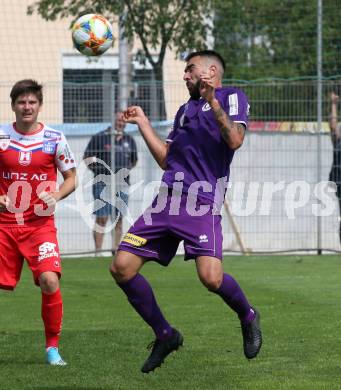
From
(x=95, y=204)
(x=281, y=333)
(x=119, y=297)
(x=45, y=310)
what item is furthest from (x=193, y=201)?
(x=95, y=204)

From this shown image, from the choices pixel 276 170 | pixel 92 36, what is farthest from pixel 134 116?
pixel 276 170

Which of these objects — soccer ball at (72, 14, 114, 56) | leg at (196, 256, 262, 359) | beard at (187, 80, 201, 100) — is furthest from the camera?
soccer ball at (72, 14, 114, 56)

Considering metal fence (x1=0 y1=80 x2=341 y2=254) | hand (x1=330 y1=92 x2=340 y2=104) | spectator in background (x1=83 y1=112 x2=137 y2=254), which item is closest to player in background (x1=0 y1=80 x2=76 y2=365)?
spectator in background (x1=83 y1=112 x2=137 y2=254)

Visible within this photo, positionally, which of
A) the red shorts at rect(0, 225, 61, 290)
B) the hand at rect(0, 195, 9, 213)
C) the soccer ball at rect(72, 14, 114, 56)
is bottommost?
the red shorts at rect(0, 225, 61, 290)

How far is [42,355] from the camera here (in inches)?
346

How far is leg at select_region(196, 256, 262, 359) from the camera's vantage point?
745 cm

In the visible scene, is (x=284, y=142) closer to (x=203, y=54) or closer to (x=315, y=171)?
(x=315, y=171)

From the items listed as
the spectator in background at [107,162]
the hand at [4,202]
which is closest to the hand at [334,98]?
the spectator in background at [107,162]

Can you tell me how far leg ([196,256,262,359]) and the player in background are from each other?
1.45 m

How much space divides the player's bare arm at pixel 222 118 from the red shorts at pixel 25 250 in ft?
6.00

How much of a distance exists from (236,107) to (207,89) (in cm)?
37

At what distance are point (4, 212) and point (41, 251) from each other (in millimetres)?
427

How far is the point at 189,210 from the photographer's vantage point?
24.7 feet

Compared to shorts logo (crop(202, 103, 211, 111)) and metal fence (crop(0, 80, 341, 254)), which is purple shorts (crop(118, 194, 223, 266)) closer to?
shorts logo (crop(202, 103, 211, 111))
